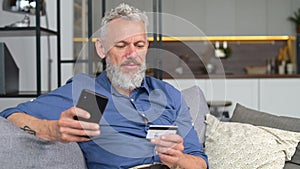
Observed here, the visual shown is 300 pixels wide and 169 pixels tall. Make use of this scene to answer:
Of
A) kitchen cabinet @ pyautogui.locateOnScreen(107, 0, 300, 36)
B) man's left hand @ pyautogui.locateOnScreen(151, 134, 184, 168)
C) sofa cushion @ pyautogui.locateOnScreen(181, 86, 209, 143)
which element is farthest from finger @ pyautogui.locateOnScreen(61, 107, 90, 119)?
kitchen cabinet @ pyautogui.locateOnScreen(107, 0, 300, 36)

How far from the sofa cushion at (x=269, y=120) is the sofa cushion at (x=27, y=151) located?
1.09 m

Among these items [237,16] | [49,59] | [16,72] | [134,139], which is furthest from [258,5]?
[134,139]

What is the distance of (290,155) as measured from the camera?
7.26 feet

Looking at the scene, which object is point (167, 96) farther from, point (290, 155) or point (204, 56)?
point (204, 56)

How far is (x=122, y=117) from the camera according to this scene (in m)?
1.96

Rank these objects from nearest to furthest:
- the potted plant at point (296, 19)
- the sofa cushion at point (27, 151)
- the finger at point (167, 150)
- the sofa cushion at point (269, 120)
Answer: the finger at point (167, 150) < the sofa cushion at point (27, 151) < the sofa cushion at point (269, 120) < the potted plant at point (296, 19)

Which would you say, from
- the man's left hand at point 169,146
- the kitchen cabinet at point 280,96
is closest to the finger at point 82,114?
the man's left hand at point 169,146

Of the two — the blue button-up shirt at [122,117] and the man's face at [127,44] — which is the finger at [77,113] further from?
the man's face at [127,44]

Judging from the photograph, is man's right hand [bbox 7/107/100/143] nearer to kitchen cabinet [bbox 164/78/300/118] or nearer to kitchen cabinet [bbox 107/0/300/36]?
kitchen cabinet [bbox 164/78/300/118]

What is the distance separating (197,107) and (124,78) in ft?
1.68

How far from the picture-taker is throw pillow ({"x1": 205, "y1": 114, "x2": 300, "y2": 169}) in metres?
2.15

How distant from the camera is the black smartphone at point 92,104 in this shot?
136 centimetres

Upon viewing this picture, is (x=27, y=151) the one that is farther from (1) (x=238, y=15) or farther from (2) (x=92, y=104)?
(1) (x=238, y=15)

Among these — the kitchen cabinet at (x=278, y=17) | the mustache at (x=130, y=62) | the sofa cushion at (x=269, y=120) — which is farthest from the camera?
the kitchen cabinet at (x=278, y=17)
